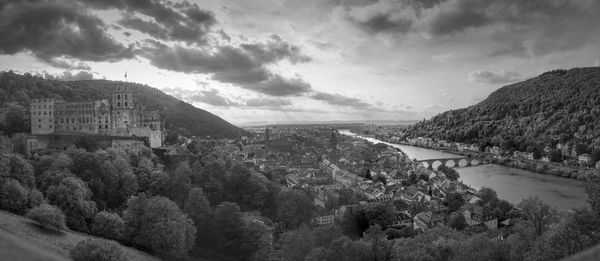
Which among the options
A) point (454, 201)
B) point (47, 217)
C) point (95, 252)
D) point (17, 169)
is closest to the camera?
point (95, 252)

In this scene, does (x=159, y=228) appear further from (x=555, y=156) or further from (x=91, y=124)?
(x=555, y=156)

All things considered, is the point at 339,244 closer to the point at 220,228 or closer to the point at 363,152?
the point at 220,228

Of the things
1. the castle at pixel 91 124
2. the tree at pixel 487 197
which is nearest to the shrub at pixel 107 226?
the castle at pixel 91 124

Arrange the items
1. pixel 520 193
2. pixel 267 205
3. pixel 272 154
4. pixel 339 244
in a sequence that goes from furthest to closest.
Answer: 1. pixel 272 154
2. pixel 520 193
3. pixel 267 205
4. pixel 339 244

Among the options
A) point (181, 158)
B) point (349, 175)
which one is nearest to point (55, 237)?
point (181, 158)

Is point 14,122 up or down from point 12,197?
up

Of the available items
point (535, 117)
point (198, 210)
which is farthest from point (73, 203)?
point (535, 117)
